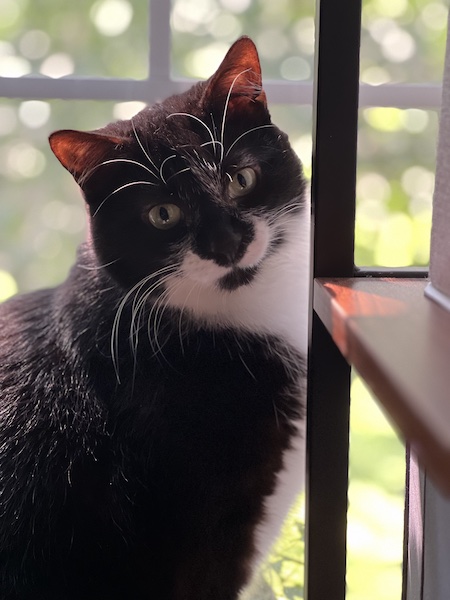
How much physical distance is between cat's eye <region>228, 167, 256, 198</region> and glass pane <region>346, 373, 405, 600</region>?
0.41 metres

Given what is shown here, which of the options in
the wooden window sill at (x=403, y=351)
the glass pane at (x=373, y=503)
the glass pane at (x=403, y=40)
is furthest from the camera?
the glass pane at (x=373, y=503)

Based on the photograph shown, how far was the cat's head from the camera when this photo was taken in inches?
36.5

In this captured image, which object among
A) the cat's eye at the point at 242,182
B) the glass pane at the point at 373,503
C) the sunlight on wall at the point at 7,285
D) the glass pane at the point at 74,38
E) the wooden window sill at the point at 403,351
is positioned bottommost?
the glass pane at the point at 373,503

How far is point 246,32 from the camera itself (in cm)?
99

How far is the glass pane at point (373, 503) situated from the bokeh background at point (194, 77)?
30 centimetres

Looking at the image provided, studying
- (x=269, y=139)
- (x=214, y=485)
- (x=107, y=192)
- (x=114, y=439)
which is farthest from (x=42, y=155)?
(x=214, y=485)

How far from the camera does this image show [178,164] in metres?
0.94

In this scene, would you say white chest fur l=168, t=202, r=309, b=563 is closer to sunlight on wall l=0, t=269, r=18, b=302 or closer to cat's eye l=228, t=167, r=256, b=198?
cat's eye l=228, t=167, r=256, b=198

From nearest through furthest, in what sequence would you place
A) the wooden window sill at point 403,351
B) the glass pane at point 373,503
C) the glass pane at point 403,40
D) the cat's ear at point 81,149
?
the wooden window sill at point 403,351, the cat's ear at point 81,149, the glass pane at point 403,40, the glass pane at point 373,503

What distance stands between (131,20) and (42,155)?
0.26 metres

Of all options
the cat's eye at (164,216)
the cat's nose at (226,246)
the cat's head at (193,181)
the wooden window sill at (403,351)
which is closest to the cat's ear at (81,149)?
the cat's head at (193,181)

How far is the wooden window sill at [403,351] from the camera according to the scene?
305 millimetres

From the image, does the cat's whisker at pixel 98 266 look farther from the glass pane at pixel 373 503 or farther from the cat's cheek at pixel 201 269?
the glass pane at pixel 373 503

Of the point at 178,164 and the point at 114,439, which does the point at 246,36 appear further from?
the point at 114,439
